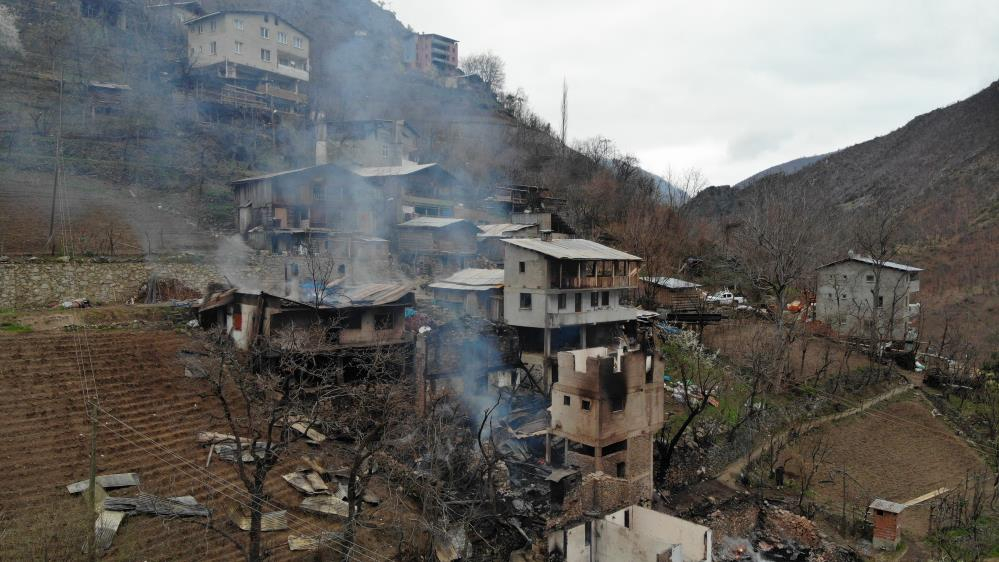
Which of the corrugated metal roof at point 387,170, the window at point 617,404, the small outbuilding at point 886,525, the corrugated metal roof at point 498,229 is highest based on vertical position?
the corrugated metal roof at point 387,170

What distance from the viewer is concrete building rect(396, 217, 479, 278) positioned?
2973 centimetres

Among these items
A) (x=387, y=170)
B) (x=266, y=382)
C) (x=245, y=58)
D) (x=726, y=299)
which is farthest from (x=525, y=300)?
(x=245, y=58)

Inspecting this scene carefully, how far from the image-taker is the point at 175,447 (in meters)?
13.8

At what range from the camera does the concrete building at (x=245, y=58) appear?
39.4 metres

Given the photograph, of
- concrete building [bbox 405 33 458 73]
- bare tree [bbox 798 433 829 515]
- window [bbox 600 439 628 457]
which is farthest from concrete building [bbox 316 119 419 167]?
concrete building [bbox 405 33 458 73]

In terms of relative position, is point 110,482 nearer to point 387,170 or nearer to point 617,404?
point 617,404

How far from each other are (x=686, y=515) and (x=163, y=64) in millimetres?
41631

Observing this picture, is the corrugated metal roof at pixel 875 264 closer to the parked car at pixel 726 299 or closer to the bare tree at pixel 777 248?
the bare tree at pixel 777 248

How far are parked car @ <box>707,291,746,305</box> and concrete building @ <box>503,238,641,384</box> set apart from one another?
10.3 m

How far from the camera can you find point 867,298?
106 feet

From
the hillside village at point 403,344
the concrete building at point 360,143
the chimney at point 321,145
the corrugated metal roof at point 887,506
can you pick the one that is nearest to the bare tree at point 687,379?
the hillside village at point 403,344

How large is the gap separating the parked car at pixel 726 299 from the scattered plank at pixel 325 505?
25.2 meters

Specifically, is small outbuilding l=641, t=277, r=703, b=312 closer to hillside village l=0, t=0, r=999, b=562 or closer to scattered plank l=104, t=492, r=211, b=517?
hillside village l=0, t=0, r=999, b=562

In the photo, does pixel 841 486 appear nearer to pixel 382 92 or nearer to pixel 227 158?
pixel 227 158
